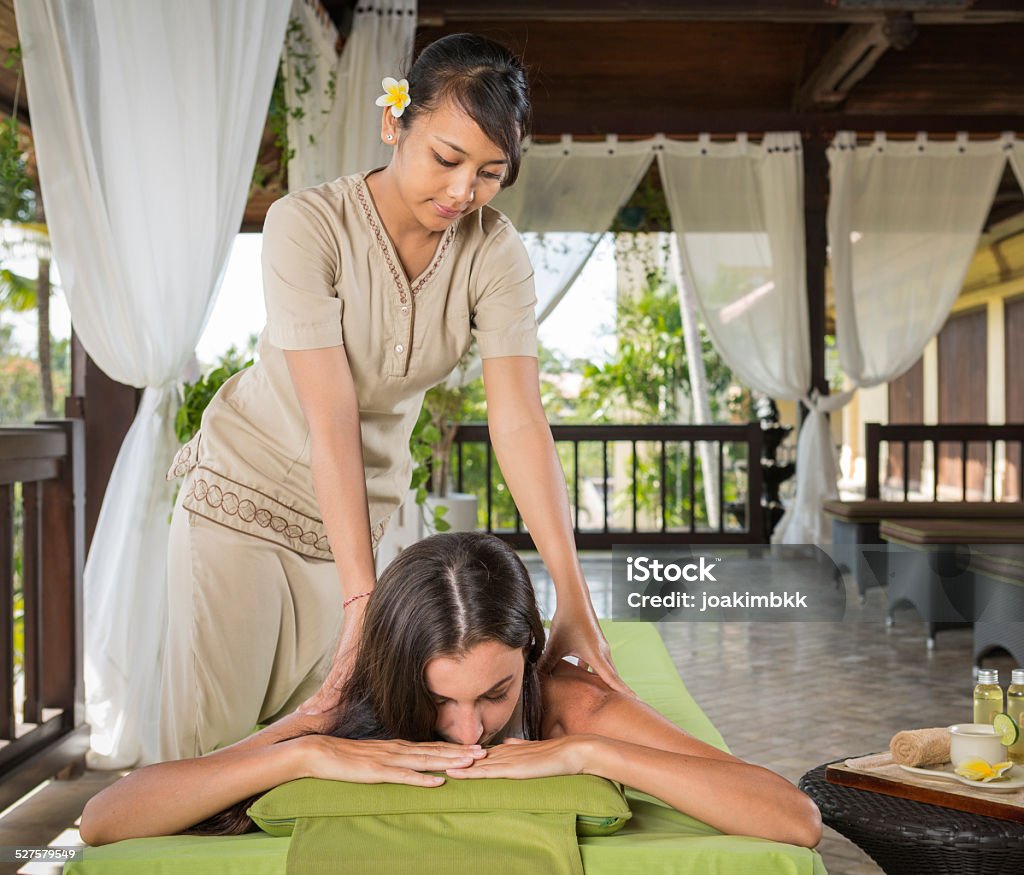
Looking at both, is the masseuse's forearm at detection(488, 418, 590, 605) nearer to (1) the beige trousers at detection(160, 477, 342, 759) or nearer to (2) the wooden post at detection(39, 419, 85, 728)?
(1) the beige trousers at detection(160, 477, 342, 759)

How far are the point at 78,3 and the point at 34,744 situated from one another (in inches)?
71.2

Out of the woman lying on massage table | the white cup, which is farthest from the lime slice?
the woman lying on massage table

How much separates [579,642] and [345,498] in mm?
387

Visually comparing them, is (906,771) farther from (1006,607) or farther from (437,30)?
(437,30)

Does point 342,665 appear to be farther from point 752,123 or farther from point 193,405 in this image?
point 752,123

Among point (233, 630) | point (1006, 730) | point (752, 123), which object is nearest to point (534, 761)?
point (233, 630)

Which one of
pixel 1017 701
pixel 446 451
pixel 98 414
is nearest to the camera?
pixel 1017 701

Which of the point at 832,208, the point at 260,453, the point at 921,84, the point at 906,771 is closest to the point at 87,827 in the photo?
the point at 260,453

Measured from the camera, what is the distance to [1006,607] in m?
3.85

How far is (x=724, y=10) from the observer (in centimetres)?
556

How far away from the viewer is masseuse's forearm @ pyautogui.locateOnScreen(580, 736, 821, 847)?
1.28 meters

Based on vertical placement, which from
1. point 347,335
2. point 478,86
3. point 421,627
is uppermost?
point 478,86

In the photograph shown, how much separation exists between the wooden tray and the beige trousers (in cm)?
88

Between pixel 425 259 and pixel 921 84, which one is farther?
pixel 921 84
